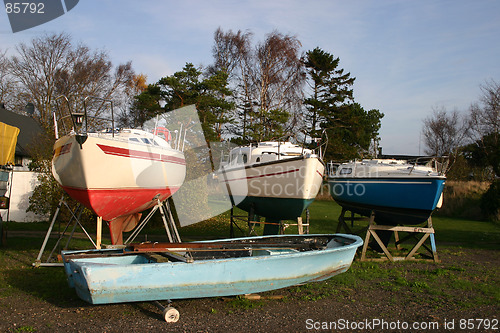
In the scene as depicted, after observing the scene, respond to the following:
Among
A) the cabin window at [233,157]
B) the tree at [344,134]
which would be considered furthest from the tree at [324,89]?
the cabin window at [233,157]

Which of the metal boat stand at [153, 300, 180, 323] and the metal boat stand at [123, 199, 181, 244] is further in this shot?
the metal boat stand at [123, 199, 181, 244]

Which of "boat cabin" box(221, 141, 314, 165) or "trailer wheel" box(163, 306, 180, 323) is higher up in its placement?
"boat cabin" box(221, 141, 314, 165)

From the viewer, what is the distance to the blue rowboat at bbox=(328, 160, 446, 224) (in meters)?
10.4

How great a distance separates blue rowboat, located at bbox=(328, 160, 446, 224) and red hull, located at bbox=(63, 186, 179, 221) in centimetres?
609

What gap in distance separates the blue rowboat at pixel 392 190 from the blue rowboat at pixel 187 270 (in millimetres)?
3277

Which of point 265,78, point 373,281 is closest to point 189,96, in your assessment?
point 265,78

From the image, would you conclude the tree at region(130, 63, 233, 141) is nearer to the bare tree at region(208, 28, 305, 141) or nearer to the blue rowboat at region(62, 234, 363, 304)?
the bare tree at region(208, 28, 305, 141)

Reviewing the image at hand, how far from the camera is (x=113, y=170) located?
9.16 m

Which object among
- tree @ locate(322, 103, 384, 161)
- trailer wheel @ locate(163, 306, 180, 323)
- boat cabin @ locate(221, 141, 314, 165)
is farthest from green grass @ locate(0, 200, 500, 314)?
tree @ locate(322, 103, 384, 161)

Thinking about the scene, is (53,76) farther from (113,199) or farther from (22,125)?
(113,199)

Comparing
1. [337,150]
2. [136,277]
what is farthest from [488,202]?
[136,277]

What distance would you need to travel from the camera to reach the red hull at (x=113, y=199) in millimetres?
9266

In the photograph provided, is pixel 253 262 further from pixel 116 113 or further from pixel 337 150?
pixel 116 113

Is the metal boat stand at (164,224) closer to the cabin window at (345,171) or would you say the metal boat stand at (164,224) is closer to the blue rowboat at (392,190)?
the blue rowboat at (392,190)
